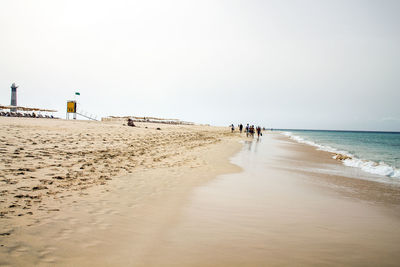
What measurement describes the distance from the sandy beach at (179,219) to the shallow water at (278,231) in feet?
0.06

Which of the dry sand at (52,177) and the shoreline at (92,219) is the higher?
the dry sand at (52,177)

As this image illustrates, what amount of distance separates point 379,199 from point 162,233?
6.87 meters

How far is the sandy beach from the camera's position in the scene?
3146mm

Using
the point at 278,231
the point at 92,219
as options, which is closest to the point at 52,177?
the point at 92,219

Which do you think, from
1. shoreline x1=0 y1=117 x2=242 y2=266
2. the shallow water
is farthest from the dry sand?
the shallow water

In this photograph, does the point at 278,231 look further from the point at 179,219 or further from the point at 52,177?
the point at 52,177

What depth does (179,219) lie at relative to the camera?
442 cm

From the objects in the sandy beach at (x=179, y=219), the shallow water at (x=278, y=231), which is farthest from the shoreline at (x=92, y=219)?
the shallow water at (x=278, y=231)

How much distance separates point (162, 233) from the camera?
3.77 meters

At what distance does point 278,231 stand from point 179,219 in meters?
1.94

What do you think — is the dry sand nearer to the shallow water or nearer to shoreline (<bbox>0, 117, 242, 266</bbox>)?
shoreline (<bbox>0, 117, 242, 266</bbox>)

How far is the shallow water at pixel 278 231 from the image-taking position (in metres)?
3.23

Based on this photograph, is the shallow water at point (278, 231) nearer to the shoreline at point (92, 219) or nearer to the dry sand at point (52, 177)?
the shoreline at point (92, 219)

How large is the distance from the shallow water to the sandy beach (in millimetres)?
19
